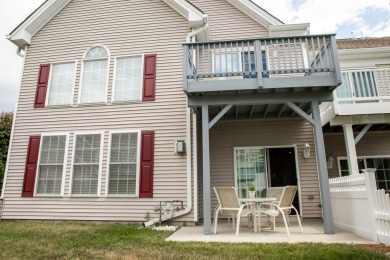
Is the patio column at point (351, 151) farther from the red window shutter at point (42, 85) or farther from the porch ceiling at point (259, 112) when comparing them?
the red window shutter at point (42, 85)

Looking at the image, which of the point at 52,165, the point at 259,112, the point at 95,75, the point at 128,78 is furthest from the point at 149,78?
the point at 52,165

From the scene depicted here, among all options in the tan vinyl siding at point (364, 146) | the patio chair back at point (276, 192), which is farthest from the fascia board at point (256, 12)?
the patio chair back at point (276, 192)

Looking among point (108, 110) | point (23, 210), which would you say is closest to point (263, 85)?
point (108, 110)

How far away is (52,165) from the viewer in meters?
7.78

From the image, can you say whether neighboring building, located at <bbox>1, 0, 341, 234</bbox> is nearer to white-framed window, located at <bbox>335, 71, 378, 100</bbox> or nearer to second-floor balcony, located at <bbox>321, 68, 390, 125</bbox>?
second-floor balcony, located at <bbox>321, 68, 390, 125</bbox>

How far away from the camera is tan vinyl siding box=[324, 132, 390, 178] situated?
8656mm

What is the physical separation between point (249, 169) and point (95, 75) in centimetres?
532

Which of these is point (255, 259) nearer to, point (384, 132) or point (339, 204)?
point (339, 204)

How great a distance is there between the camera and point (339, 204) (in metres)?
6.05

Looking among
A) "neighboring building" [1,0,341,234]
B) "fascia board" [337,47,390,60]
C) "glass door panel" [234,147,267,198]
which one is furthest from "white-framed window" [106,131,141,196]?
"fascia board" [337,47,390,60]

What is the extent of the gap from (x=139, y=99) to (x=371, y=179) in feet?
18.8

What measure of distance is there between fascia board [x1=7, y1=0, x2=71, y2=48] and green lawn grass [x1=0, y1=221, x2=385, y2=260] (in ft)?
20.2

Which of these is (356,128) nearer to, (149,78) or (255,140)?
(255,140)

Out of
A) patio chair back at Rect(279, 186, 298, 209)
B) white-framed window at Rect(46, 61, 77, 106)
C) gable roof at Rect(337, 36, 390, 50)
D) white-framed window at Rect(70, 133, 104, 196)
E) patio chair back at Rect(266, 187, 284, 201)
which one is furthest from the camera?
gable roof at Rect(337, 36, 390, 50)
